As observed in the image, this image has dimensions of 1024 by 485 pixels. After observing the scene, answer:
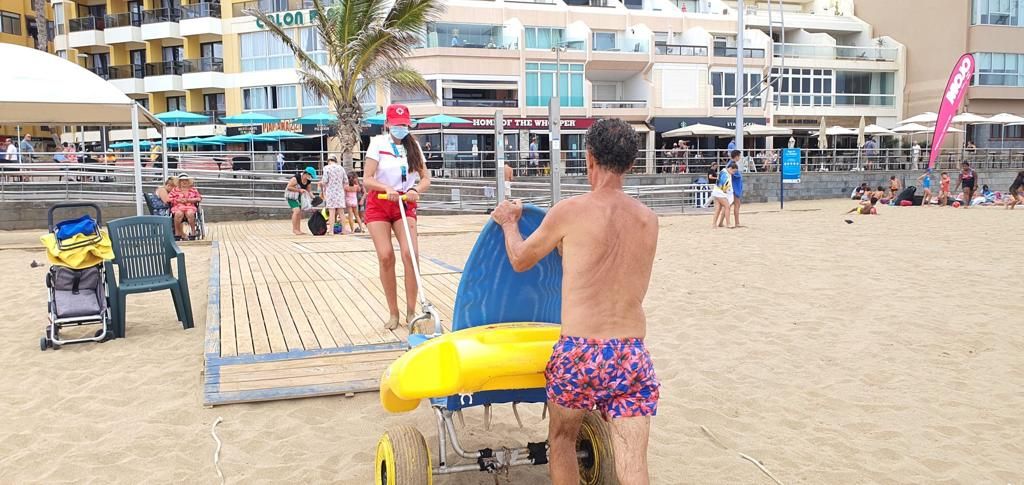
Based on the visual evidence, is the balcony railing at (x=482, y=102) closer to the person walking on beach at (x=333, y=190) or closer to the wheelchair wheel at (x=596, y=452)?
the person walking on beach at (x=333, y=190)

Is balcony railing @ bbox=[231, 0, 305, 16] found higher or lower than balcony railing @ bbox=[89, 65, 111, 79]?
higher

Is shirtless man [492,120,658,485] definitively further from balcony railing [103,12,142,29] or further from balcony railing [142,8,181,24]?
balcony railing [103,12,142,29]

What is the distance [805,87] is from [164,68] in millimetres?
34163

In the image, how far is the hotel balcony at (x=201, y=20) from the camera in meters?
37.1

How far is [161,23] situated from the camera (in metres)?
38.2

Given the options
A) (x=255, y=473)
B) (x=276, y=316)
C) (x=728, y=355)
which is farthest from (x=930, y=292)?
(x=255, y=473)

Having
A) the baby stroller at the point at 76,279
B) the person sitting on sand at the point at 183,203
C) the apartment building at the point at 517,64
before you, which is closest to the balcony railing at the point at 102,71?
the apartment building at the point at 517,64

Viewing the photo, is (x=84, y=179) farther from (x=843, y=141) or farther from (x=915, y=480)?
(x=843, y=141)

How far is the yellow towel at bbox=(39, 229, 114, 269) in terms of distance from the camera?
19.2 ft

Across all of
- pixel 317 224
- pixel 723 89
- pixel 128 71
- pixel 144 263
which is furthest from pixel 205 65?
pixel 144 263

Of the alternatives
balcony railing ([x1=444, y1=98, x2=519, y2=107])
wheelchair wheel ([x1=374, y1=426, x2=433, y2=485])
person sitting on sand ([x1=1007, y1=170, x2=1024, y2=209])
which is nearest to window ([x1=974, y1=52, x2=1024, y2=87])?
person sitting on sand ([x1=1007, y1=170, x2=1024, y2=209])

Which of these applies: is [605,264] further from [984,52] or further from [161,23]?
[984,52]

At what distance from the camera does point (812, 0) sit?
50531 millimetres

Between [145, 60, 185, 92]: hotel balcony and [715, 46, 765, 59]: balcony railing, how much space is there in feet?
89.8
